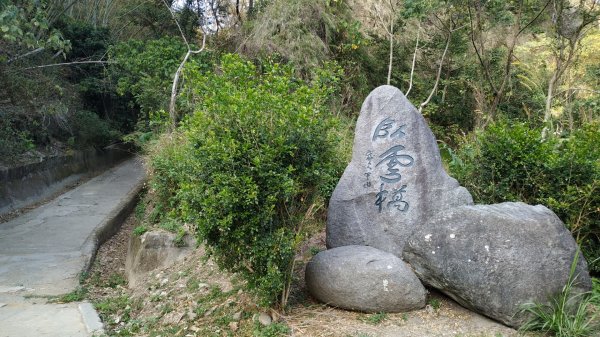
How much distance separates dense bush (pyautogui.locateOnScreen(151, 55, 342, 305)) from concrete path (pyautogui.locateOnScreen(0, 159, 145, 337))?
2052 millimetres

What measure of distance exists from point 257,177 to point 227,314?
5.07 ft

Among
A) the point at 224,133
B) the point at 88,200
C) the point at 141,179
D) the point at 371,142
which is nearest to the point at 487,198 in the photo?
the point at 371,142

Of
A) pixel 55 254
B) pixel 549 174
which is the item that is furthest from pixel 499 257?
pixel 55 254

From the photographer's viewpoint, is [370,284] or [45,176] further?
[45,176]

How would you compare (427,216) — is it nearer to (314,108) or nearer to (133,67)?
(314,108)

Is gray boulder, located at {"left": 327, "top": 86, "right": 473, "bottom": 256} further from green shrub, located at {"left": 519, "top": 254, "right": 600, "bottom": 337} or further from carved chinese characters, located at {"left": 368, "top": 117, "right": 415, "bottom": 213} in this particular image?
green shrub, located at {"left": 519, "top": 254, "right": 600, "bottom": 337}

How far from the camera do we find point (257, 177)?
475cm

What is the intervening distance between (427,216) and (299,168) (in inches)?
59.5

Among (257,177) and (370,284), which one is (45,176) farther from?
(370,284)

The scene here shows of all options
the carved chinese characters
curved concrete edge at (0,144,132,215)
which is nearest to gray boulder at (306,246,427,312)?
the carved chinese characters

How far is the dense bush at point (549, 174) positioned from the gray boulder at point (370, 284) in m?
1.79

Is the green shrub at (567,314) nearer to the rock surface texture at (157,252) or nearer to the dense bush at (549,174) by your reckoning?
the dense bush at (549,174)

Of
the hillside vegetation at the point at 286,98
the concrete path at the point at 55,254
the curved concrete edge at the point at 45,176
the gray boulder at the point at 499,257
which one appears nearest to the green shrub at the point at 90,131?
the hillside vegetation at the point at 286,98

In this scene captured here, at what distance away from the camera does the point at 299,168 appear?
197 inches
